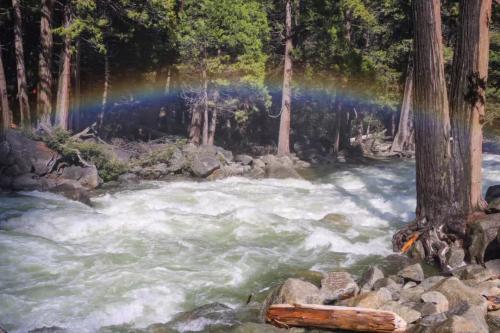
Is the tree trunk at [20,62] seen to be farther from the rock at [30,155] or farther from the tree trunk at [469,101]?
the tree trunk at [469,101]

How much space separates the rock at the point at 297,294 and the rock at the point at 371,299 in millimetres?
352

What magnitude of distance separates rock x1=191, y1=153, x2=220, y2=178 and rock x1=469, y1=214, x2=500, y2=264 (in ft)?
36.8

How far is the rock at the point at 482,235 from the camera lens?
8.20 metres

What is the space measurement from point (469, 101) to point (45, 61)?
1548cm

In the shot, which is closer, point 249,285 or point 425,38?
point 249,285

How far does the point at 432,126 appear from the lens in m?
9.35

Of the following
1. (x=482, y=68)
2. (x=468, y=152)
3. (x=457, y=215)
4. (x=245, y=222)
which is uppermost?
(x=482, y=68)

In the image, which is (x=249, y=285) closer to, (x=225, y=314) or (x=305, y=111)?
(x=225, y=314)

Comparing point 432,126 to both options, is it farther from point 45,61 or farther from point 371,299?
point 45,61

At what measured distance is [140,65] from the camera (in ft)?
82.4

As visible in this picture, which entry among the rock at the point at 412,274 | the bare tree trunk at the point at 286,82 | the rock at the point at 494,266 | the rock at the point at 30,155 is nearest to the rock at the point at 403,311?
the rock at the point at 412,274

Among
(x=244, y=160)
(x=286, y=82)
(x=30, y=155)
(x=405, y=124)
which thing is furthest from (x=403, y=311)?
(x=405, y=124)

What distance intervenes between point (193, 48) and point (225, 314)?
16994 millimetres

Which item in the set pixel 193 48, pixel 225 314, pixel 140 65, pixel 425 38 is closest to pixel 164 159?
pixel 193 48
